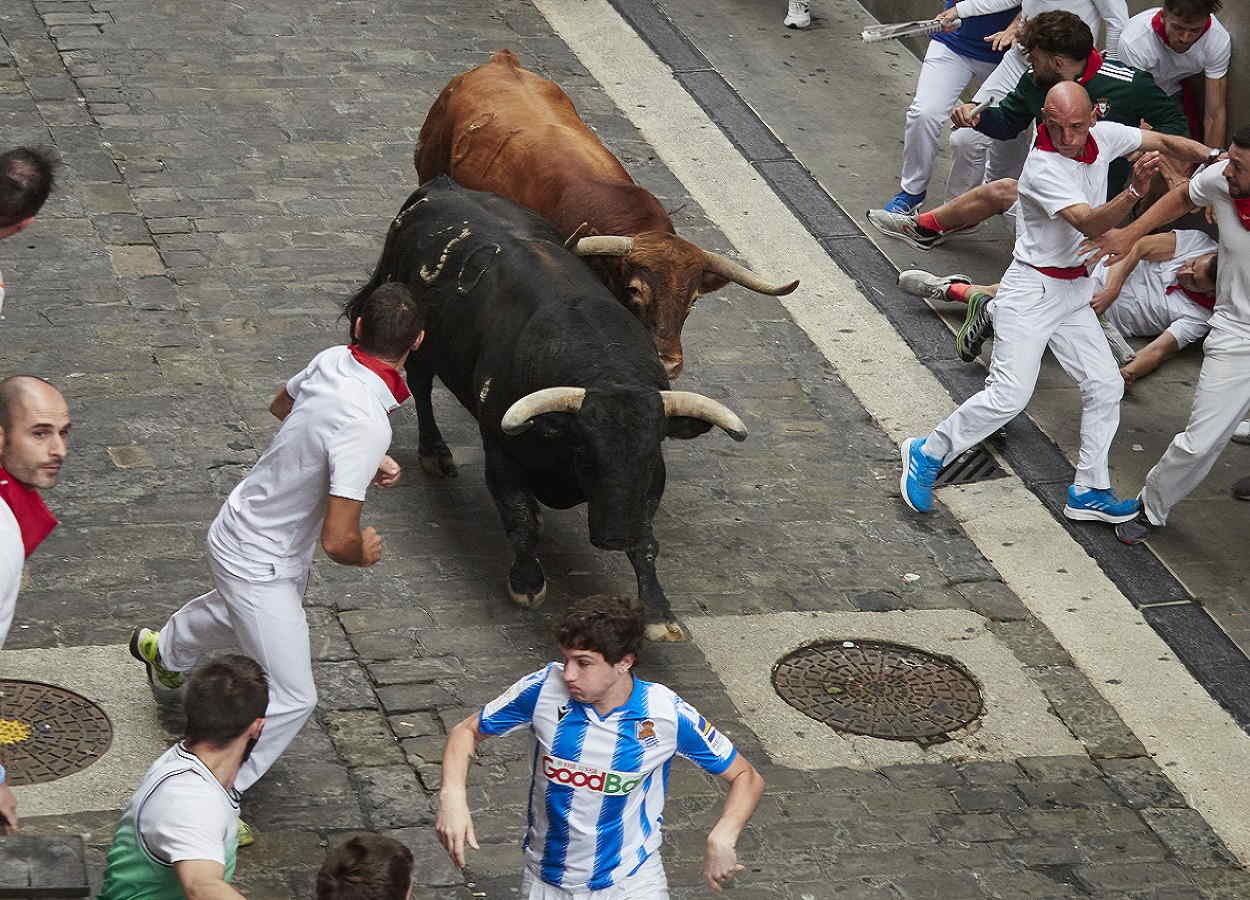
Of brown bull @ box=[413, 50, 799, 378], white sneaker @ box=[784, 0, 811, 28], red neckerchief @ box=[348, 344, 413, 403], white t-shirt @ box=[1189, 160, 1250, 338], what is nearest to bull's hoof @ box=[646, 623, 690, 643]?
brown bull @ box=[413, 50, 799, 378]

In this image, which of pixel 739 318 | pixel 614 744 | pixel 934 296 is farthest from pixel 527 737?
pixel 934 296

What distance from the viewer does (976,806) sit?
8352 mm

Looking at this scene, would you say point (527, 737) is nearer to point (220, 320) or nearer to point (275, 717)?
point (275, 717)

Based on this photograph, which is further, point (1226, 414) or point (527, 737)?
point (1226, 414)

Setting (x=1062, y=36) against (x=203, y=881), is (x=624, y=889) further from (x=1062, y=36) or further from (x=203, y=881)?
(x=1062, y=36)

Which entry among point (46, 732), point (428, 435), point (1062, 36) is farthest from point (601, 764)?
point (1062, 36)

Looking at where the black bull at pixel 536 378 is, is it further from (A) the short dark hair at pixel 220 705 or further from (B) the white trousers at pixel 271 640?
(A) the short dark hair at pixel 220 705

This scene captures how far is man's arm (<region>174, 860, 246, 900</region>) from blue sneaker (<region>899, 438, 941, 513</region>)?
606cm

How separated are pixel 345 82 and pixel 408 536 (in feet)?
20.8

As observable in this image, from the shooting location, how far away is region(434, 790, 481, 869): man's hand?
5.74 metres

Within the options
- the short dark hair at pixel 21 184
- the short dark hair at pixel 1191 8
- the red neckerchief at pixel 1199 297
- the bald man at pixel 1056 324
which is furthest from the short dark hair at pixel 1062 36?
the short dark hair at pixel 21 184

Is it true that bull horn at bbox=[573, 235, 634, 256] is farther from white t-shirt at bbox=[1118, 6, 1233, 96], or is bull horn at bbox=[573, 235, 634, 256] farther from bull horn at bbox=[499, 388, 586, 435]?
white t-shirt at bbox=[1118, 6, 1233, 96]

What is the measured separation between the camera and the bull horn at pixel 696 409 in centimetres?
894

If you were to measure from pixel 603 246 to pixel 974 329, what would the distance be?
2.96m
